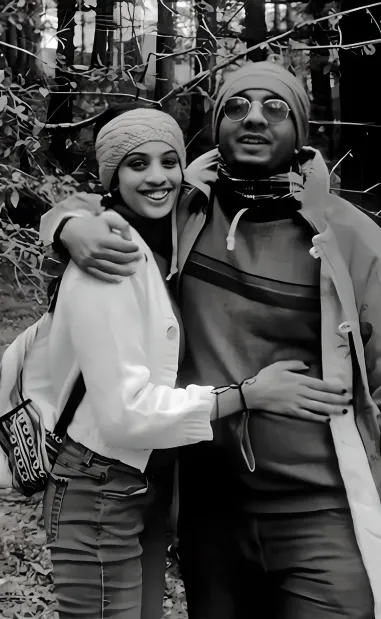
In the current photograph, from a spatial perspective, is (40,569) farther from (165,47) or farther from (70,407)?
(165,47)

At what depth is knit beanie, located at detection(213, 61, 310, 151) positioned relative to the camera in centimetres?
241

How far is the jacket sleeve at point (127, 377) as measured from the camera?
240 cm

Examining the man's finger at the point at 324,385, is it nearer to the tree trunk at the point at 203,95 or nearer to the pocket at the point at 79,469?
the pocket at the point at 79,469

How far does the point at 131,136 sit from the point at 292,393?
993 mm

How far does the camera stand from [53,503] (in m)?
2.55

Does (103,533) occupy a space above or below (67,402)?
below

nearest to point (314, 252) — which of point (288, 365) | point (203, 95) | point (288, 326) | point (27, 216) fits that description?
point (288, 326)

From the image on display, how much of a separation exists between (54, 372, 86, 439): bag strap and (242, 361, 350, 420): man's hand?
1.79ft

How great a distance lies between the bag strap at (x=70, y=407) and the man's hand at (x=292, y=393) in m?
0.55

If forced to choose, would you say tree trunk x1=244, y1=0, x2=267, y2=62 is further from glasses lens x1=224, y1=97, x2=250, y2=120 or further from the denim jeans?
the denim jeans

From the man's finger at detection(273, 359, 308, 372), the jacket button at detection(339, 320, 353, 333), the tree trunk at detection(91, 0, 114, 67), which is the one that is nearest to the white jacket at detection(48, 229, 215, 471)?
the man's finger at detection(273, 359, 308, 372)

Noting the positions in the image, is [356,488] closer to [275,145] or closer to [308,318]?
[308,318]

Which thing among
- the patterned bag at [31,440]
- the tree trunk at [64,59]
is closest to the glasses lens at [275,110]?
the tree trunk at [64,59]

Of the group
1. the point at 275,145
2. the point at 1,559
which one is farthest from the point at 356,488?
the point at 1,559
